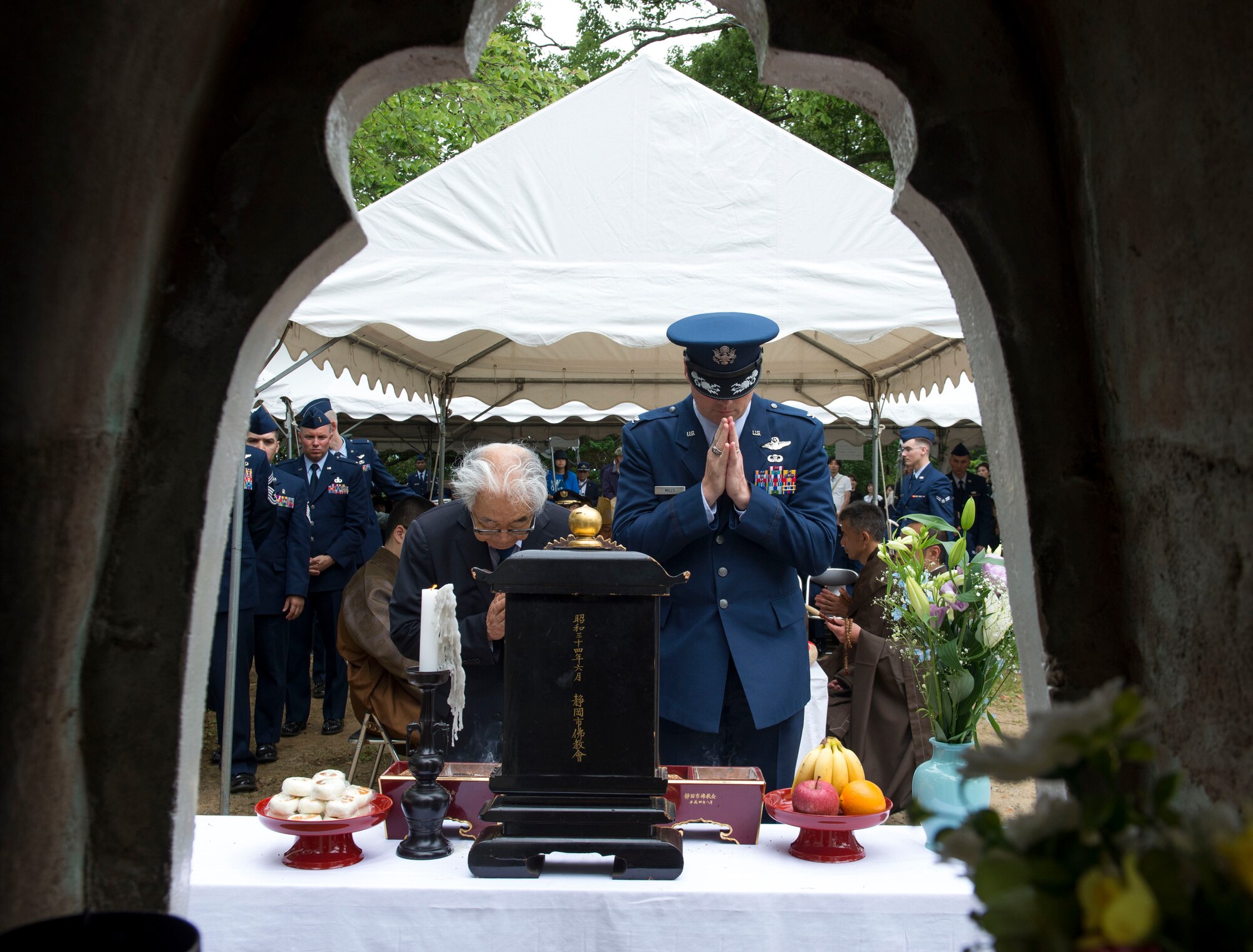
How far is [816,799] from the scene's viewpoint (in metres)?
1.95

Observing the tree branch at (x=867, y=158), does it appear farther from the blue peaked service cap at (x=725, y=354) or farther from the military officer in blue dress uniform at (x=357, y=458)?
the blue peaked service cap at (x=725, y=354)

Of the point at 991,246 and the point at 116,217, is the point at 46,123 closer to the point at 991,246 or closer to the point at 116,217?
the point at 116,217

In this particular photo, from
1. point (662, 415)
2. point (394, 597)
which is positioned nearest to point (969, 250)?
point (662, 415)

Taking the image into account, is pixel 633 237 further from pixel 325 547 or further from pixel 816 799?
pixel 816 799

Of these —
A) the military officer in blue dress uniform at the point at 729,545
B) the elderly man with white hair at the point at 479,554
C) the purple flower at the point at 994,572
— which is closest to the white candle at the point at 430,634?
the military officer in blue dress uniform at the point at 729,545

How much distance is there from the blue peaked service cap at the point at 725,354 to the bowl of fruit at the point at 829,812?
100 centimetres

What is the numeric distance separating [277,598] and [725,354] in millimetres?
3670

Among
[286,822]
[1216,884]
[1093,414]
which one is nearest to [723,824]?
[286,822]

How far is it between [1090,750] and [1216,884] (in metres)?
0.10

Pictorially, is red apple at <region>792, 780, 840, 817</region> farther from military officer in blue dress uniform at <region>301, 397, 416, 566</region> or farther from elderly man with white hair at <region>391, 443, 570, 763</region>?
military officer in blue dress uniform at <region>301, 397, 416, 566</region>

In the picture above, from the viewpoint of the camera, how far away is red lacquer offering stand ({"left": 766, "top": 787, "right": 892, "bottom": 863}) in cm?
192

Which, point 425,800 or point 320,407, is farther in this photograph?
point 320,407

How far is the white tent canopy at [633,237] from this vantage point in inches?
173

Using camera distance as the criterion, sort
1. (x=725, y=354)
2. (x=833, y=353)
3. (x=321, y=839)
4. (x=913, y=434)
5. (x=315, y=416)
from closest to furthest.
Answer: (x=321, y=839), (x=725, y=354), (x=315, y=416), (x=833, y=353), (x=913, y=434)
